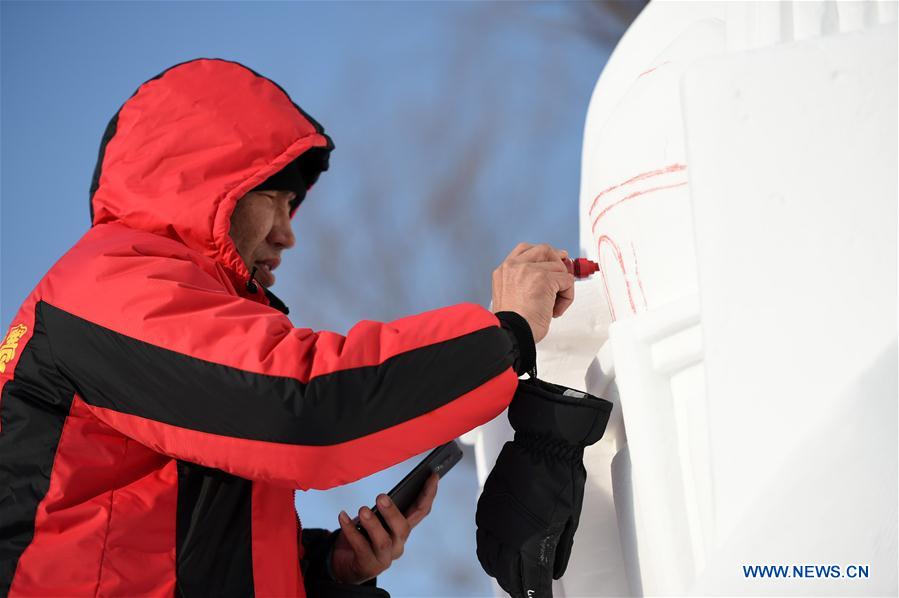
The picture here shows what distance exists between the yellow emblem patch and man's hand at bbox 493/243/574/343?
58 centimetres

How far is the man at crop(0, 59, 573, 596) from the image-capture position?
3.24ft

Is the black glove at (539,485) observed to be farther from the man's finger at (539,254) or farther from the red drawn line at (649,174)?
the red drawn line at (649,174)

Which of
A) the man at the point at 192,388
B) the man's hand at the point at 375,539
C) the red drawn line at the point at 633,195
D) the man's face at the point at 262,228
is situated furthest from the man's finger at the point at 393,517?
the red drawn line at the point at 633,195

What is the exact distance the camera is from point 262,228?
138cm

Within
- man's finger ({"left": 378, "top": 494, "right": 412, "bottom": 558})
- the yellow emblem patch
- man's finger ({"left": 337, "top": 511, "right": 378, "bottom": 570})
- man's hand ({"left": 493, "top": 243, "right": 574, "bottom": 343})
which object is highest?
man's hand ({"left": 493, "top": 243, "right": 574, "bottom": 343})

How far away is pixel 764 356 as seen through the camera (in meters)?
0.88

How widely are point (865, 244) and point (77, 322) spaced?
827mm

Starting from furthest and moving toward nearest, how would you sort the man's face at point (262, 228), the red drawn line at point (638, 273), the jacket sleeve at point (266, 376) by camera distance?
the man's face at point (262, 228) < the red drawn line at point (638, 273) < the jacket sleeve at point (266, 376)

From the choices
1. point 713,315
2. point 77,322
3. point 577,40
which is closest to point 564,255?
point 713,315

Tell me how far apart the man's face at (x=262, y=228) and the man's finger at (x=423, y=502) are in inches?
16.0

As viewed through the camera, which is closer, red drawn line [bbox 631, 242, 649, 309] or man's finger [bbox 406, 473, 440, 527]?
red drawn line [bbox 631, 242, 649, 309]

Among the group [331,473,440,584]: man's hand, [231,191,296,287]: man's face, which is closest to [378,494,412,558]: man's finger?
[331,473,440,584]: man's hand

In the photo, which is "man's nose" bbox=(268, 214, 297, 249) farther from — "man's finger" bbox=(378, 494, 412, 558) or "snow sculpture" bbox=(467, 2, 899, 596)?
"snow sculpture" bbox=(467, 2, 899, 596)

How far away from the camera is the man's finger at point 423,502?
1441 mm
